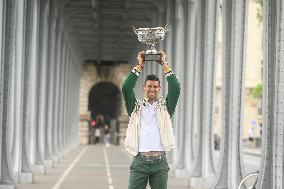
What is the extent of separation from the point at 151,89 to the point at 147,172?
0.91 m

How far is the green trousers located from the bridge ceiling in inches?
1270

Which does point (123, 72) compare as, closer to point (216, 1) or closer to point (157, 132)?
point (216, 1)

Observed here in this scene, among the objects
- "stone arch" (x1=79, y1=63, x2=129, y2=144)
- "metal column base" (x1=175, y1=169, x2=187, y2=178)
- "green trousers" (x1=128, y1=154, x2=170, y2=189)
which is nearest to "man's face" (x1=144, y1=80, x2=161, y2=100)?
"green trousers" (x1=128, y1=154, x2=170, y2=189)

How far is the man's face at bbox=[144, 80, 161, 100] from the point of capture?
9.86m

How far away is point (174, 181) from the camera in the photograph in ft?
95.4

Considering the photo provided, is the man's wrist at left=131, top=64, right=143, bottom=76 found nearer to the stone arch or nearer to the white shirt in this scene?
the white shirt

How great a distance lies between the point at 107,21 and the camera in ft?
176

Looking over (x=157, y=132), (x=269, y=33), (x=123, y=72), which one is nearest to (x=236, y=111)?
(x=269, y=33)

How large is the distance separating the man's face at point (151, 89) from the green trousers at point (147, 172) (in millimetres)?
670

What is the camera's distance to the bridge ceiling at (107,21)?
46875 mm

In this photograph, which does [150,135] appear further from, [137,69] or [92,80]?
[92,80]

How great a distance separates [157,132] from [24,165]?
18239 millimetres

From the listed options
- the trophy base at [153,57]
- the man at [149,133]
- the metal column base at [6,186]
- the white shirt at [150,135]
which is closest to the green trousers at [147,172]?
the man at [149,133]

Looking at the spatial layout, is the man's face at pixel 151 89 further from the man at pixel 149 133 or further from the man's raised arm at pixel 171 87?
the man's raised arm at pixel 171 87
